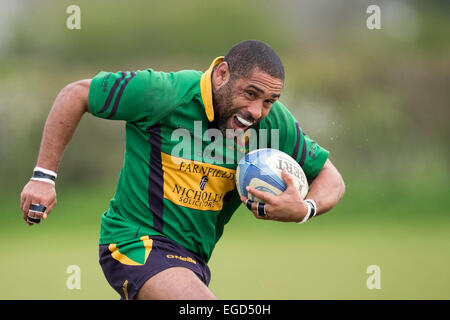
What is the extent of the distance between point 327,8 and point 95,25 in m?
6.05

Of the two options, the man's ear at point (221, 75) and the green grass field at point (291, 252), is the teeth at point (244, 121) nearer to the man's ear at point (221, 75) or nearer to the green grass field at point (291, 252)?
the man's ear at point (221, 75)

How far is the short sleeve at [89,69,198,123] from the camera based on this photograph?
160 inches

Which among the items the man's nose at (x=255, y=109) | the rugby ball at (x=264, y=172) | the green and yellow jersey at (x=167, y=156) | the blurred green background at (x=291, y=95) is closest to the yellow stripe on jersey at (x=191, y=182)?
the green and yellow jersey at (x=167, y=156)

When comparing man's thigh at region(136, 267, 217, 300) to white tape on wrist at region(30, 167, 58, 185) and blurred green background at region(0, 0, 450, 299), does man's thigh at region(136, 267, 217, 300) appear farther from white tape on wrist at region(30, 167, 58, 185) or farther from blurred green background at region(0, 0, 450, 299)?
blurred green background at region(0, 0, 450, 299)

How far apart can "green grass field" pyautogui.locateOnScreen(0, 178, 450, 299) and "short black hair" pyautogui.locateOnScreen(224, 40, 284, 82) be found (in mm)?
4295

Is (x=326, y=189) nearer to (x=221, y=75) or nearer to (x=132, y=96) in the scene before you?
(x=221, y=75)

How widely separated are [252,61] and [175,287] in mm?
1429

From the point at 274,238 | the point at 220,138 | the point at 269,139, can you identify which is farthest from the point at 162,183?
the point at 274,238

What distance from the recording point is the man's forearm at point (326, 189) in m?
4.42

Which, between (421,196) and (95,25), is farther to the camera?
(95,25)

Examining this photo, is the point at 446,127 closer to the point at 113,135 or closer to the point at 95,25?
the point at 113,135

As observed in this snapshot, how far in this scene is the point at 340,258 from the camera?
11.4m

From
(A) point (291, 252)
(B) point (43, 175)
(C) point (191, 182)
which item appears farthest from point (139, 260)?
(A) point (291, 252)

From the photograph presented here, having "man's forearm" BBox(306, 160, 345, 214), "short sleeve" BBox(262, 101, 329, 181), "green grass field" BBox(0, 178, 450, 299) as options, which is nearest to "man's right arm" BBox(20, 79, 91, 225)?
"short sleeve" BBox(262, 101, 329, 181)
